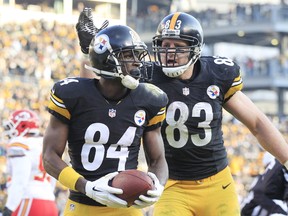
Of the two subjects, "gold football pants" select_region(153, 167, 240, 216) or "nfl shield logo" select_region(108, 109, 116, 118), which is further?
"gold football pants" select_region(153, 167, 240, 216)

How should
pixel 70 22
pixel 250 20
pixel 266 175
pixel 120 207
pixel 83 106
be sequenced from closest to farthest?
pixel 120 207
pixel 83 106
pixel 266 175
pixel 70 22
pixel 250 20

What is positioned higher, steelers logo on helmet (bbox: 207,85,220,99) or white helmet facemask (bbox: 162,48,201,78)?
white helmet facemask (bbox: 162,48,201,78)

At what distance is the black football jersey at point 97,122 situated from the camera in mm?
3857

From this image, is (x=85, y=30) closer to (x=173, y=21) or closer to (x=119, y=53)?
(x=173, y=21)

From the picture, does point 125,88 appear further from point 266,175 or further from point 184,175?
point 266,175

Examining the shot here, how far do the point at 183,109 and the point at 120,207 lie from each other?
128cm

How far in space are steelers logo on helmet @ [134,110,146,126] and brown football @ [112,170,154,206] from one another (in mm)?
399

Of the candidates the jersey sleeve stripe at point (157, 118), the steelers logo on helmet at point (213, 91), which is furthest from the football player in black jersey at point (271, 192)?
the jersey sleeve stripe at point (157, 118)

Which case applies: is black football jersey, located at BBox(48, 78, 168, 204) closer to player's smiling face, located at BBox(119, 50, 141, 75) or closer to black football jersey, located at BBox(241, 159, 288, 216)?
player's smiling face, located at BBox(119, 50, 141, 75)

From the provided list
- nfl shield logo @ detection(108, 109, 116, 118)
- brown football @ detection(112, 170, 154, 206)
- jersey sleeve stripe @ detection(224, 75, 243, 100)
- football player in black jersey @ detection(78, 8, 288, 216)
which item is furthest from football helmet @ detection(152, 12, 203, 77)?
brown football @ detection(112, 170, 154, 206)

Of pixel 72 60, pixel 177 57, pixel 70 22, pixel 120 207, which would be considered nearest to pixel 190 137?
pixel 177 57

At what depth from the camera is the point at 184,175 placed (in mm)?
4844

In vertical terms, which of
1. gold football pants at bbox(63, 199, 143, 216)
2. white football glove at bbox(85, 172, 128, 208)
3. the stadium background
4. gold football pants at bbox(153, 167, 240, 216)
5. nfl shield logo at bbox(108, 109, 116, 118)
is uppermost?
nfl shield logo at bbox(108, 109, 116, 118)

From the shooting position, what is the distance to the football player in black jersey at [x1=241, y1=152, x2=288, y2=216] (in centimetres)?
618
